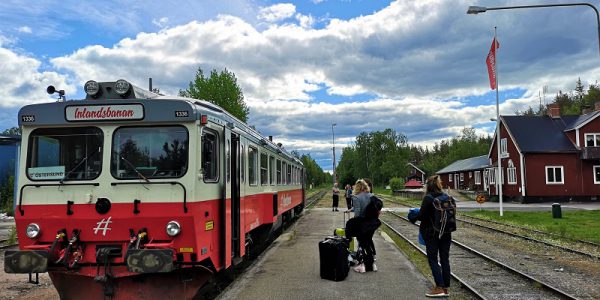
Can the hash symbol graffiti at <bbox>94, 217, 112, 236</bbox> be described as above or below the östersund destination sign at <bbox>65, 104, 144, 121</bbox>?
below

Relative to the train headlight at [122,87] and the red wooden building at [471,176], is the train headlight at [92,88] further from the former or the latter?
the red wooden building at [471,176]

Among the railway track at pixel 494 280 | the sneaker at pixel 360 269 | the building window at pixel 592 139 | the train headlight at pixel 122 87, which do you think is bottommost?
the railway track at pixel 494 280

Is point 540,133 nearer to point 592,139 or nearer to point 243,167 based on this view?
point 592,139

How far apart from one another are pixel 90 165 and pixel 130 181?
613mm

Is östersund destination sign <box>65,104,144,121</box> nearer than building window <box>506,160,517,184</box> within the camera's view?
Yes

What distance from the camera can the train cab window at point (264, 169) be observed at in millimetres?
11798

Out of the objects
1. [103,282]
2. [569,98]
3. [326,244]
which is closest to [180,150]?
[103,282]

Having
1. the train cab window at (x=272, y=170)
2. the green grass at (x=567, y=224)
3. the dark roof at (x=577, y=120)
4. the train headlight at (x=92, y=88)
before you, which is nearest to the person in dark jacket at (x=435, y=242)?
the train headlight at (x=92, y=88)

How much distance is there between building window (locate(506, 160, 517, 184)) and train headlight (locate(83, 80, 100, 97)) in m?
39.0

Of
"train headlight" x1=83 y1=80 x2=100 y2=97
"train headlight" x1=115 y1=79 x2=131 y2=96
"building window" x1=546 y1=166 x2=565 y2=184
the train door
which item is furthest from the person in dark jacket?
"building window" x1=546 y1=166 x2=565 y2=184

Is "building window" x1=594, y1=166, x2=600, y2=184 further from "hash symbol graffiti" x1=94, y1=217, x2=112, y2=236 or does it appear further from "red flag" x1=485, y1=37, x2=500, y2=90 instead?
"hash symbol graffiti" x1=94, y1=217, x2=112, y2=236

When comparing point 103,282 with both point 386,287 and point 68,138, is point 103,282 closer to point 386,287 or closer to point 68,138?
point 68,138

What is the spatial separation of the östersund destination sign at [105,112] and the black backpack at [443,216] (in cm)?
435

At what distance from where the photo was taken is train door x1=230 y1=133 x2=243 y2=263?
8.22 meters
